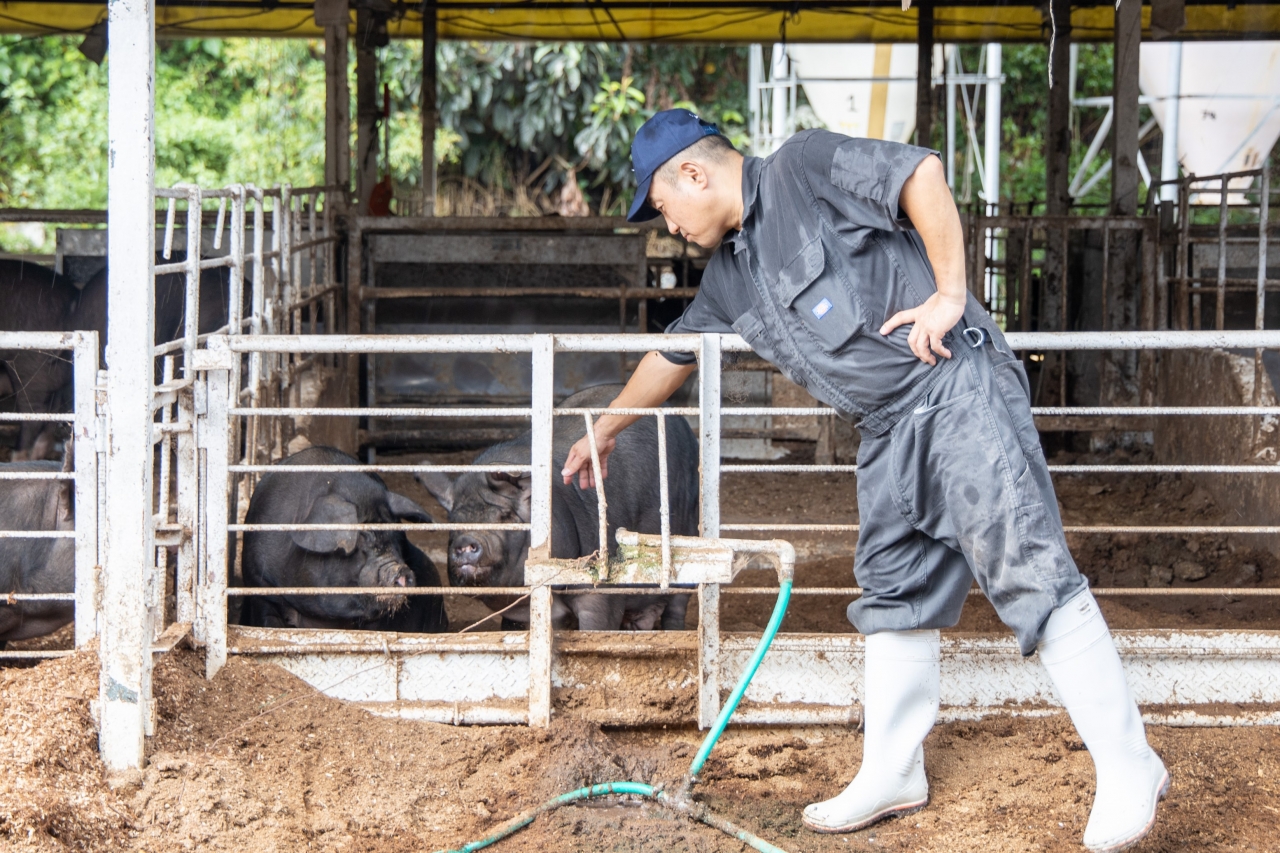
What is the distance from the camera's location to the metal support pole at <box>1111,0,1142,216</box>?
9016mm

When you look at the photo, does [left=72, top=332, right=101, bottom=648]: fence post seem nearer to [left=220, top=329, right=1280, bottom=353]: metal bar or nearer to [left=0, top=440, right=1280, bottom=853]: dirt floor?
[left=0, top=440, right=1280, bottom=853]: dirt floor

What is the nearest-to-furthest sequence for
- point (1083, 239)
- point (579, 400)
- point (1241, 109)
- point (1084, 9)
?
point (579, 400) → point (1083, 239) → point (1084, 9) → point (1241, 109)

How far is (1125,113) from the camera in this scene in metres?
9.16

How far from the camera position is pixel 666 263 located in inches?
375

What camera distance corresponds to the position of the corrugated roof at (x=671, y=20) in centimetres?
1092

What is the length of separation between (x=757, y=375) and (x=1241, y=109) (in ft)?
28.0

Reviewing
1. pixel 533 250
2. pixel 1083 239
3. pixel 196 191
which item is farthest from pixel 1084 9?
pixel 196 191

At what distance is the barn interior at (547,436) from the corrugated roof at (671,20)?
0.16 ft

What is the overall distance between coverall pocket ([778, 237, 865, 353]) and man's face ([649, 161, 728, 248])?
236 millimetres

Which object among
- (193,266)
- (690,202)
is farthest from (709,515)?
(193,266)

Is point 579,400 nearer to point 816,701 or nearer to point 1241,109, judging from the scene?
point 816,701

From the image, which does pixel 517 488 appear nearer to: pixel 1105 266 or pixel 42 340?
pixel 42 340

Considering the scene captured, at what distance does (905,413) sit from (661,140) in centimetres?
87

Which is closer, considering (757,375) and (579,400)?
(579,400)
